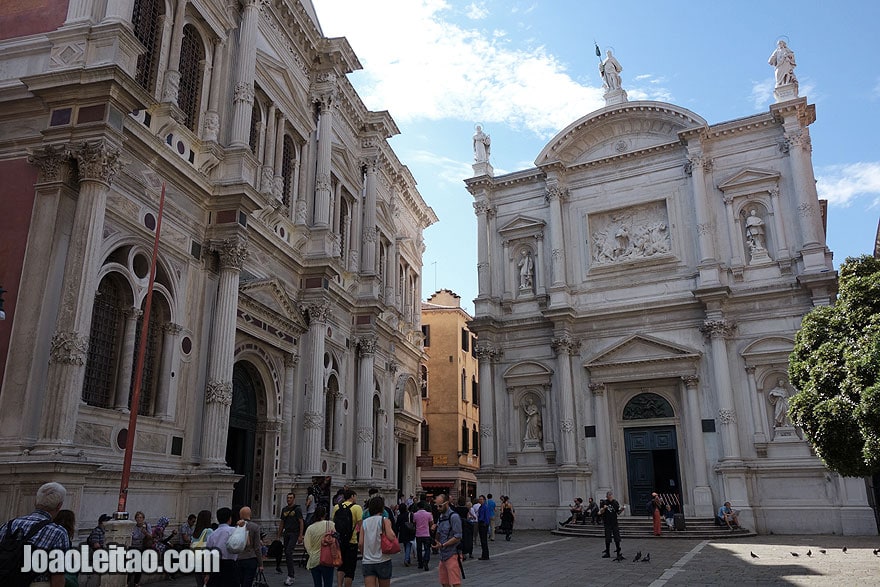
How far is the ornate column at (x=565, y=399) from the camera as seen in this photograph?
26969mm

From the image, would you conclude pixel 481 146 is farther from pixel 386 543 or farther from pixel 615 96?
pixel 386 543

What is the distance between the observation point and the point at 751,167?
1065 inches

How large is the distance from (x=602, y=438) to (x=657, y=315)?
5375 millimetres

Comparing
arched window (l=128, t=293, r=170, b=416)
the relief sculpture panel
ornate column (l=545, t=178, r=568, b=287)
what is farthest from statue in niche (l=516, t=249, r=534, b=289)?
arched window (l=128, t=293, r=170, b=416)

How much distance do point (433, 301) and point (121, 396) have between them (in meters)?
38.6

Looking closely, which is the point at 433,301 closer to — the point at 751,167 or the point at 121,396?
the point at 751,167

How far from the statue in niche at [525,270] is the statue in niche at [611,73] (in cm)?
882

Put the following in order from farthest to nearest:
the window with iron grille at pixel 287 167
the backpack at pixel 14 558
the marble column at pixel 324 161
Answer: the marble column at pixel 324 161 < the window with iron grille at pixel 287 167 < the backpack at pixel 14 558

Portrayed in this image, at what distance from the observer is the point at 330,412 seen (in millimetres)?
23078

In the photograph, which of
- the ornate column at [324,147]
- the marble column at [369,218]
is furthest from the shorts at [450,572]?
the marble column at [369,218]

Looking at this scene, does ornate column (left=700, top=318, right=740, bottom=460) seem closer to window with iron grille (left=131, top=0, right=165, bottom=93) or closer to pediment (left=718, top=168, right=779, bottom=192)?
pediment (left=718, top=168, right=779, bottom=192)

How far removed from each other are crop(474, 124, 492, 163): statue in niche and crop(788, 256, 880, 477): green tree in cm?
1938

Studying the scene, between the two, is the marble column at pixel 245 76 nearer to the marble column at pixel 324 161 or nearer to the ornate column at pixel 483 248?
the marble column at pixel 324 161

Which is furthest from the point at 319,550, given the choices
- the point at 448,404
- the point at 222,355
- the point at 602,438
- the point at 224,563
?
the point at 448,404
